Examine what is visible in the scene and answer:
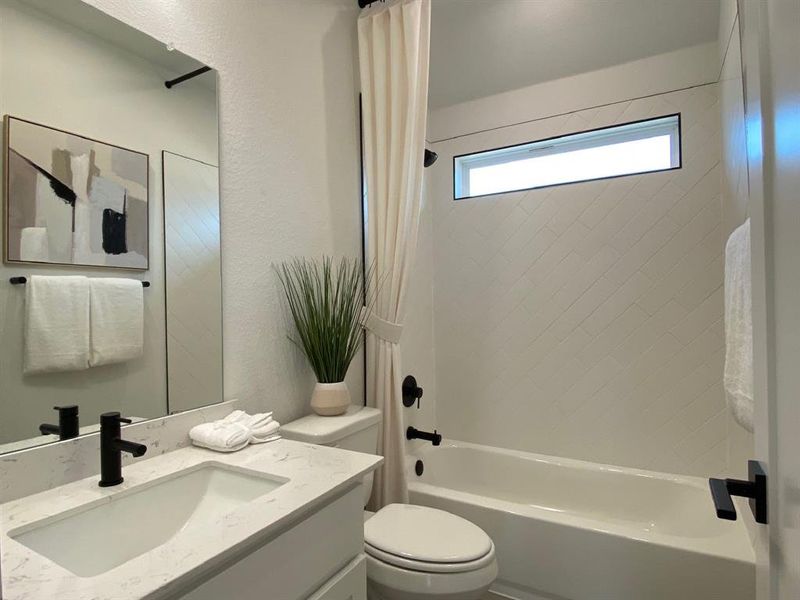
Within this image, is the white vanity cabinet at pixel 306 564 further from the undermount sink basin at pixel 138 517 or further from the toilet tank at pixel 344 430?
the toilet tank at pixel 344 430

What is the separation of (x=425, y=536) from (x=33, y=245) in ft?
4.40

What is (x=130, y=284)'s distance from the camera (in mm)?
1145

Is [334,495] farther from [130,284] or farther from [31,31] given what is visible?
[31,31]

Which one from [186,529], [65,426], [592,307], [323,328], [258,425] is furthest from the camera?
[592,307]

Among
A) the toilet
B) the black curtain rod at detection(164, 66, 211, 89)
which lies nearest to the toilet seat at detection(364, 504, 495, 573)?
the toilet

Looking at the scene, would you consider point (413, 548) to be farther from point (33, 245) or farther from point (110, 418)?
point (33, 245)

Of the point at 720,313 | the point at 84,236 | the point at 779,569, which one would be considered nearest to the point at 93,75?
the point at 84,236

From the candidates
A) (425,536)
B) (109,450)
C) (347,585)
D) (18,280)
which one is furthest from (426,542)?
(18,280)

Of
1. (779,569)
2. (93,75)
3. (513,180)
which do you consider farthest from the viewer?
(513,180)

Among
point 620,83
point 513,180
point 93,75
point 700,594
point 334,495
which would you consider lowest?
point 700,594

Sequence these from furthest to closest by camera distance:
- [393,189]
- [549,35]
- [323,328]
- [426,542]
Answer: [549,35] → [393,189] → [323,328] → [426,542]

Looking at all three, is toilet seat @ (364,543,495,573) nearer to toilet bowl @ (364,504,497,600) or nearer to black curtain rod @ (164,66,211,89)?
toilet bowl @ (364,504,497,600)

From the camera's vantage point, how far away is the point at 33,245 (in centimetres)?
94

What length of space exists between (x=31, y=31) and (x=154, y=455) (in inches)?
41.0
